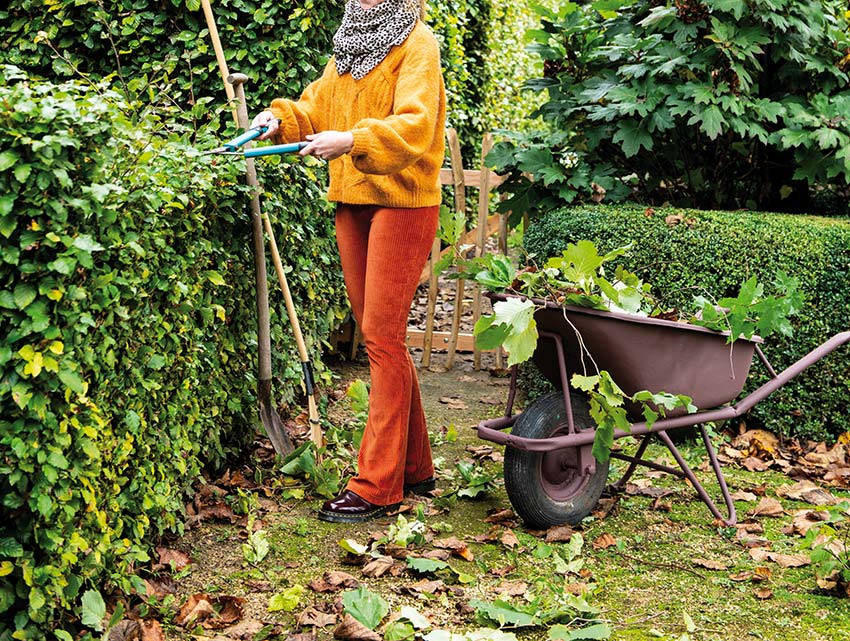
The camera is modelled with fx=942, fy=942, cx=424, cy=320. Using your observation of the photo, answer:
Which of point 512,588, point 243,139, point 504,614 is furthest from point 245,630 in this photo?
point 243,139

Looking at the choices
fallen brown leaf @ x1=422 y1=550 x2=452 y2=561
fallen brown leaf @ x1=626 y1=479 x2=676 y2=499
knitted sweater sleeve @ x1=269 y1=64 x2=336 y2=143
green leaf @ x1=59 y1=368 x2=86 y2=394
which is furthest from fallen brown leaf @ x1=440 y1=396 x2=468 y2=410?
green leaf @ x1=59 y1=368 x2=86 y2=394

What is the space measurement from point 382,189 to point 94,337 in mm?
1397

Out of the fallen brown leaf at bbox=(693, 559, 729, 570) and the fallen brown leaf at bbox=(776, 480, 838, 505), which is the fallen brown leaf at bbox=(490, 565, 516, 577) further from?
the fallen brown leaf at bbox=(776, 480, 838, 505)

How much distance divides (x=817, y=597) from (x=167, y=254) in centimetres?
250

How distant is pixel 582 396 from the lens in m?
Answer: 3.82

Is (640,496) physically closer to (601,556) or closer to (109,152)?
(601,556)

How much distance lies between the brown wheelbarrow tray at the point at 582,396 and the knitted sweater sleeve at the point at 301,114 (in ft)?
3.39

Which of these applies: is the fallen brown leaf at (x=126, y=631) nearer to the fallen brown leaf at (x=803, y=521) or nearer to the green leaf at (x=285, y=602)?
the green leaf at (x=285, y=602)

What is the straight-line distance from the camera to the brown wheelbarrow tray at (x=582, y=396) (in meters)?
3.56

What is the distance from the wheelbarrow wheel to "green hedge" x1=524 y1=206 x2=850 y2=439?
1612 mm

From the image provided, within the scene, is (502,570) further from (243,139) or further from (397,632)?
(243,139)

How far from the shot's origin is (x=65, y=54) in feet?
16.8

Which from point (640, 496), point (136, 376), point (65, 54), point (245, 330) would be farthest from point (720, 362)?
point (65, 54)

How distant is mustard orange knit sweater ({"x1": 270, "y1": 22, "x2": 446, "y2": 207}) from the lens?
3285 mm
